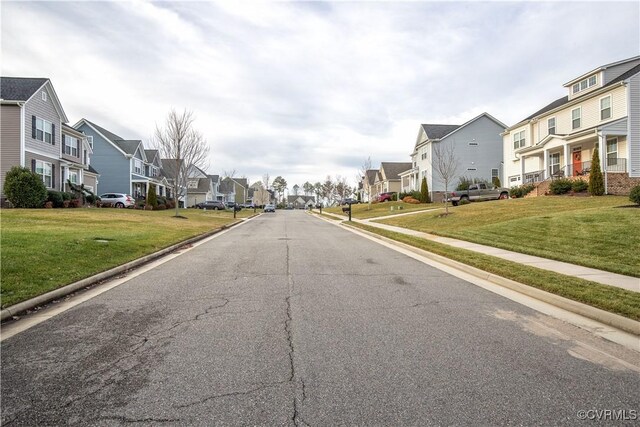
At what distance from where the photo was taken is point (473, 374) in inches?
147

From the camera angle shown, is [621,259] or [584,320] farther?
[621,259]

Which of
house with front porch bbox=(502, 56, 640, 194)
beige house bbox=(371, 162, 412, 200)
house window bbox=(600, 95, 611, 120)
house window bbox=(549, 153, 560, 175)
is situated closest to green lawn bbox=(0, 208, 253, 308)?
house with front porch bbox=(502, 56, 640, 194)

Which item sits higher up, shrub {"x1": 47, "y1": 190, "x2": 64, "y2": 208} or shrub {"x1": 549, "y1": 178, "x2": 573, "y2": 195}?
shrub {"x1": 549, "y1": 178, "x2": 573, "y2": 195}

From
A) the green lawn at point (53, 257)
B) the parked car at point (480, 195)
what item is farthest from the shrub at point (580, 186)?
the green lawn at point (53, 257)

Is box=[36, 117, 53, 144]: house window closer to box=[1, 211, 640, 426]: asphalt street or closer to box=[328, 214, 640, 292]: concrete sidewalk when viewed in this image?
box=[1, 211, 640, 426]: asphalt street

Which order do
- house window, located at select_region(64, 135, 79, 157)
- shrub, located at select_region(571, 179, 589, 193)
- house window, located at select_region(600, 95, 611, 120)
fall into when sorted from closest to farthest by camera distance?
1. shrub, located at select_region(571, 179, 589, 193)
2. house window, located at select_region(600, 95, 611, 120)
3. house window, located at select_region(64, 135, 79, 157)

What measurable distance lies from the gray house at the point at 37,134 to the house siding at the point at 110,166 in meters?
11.1

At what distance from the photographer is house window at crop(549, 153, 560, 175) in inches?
1247

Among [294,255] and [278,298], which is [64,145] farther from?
[278,298]

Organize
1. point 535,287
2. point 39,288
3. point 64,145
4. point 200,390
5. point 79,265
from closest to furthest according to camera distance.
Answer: point 200,390
point 39,288
point 535,287
point 79,265
point 64,145

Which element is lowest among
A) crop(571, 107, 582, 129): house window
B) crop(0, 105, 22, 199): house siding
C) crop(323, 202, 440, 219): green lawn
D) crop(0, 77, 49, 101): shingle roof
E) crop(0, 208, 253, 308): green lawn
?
crop(0, 208, 253, 308): green lawn

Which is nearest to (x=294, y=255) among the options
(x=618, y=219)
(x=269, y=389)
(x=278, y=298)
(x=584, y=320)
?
(x=278, y=298)

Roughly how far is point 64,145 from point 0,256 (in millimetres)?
31101

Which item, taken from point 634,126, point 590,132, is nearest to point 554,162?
point 590,132
